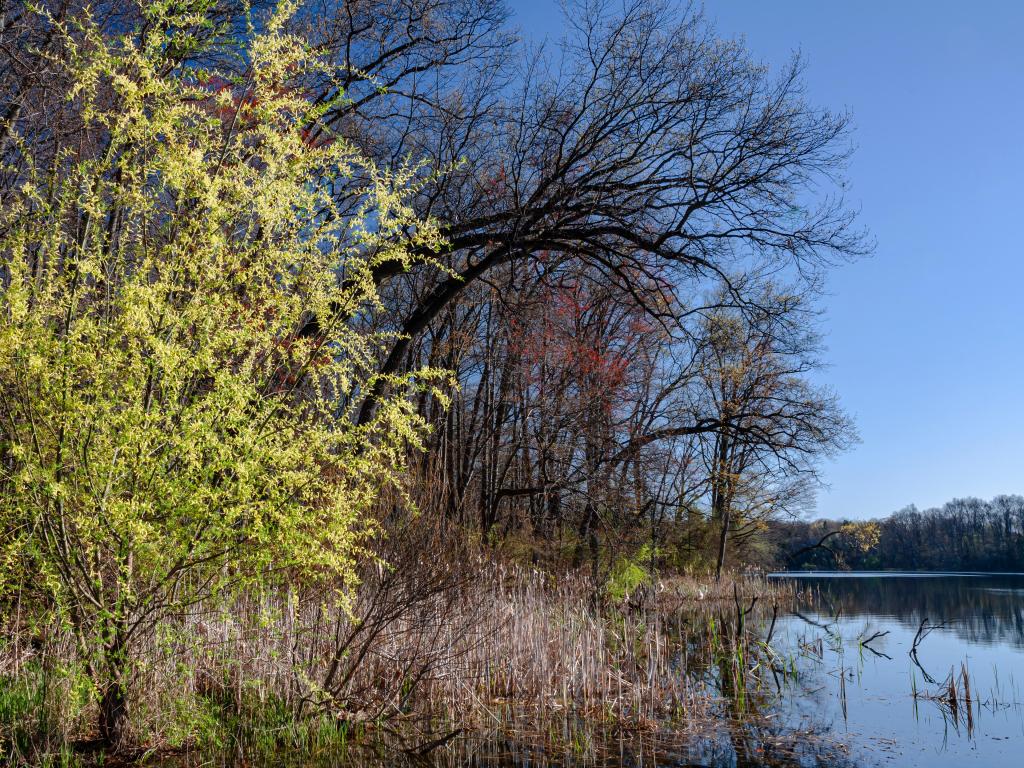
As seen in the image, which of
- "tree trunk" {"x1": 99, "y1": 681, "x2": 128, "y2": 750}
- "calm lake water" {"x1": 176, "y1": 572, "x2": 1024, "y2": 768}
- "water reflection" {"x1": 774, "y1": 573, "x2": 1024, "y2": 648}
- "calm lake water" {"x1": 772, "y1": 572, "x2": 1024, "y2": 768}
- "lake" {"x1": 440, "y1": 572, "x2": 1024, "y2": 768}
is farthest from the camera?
"water reflection" {"x1": 774, "y1": 573, "x2": 1024, "y2": 648}

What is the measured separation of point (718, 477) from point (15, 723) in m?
18.5

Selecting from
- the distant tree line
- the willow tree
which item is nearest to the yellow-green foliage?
the willow tree

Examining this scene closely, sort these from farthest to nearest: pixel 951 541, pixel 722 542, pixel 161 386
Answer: pixel 951 541 < pixel 722 542 < pixel 161 386

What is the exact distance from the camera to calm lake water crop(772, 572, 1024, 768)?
20.7 feet

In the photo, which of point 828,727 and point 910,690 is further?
point 910,690

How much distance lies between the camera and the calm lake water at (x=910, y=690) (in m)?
6.32

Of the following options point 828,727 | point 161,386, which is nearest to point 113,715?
point 161,386

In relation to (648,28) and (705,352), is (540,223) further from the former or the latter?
(705,352)

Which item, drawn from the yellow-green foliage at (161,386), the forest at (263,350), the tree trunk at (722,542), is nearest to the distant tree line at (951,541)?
the tree trunk at (722,542)

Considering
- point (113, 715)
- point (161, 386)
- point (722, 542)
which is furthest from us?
point (722, 542)

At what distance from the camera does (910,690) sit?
8.60 meters

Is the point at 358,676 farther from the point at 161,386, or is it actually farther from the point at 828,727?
the point at 828,727

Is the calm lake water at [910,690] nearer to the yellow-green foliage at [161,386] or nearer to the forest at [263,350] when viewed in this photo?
the forest at [263,350]

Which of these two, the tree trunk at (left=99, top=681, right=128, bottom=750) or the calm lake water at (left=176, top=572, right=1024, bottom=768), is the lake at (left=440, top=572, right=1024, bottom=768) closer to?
the calm lake water at (left=176, top=572, right=1024, bottom=768)
